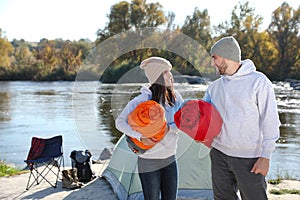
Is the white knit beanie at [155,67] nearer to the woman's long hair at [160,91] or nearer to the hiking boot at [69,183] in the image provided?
the woman's long hair at [160,91]

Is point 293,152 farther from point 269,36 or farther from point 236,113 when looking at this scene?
point 269,36

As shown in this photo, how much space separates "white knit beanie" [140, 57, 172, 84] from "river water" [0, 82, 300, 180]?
15.1 inches

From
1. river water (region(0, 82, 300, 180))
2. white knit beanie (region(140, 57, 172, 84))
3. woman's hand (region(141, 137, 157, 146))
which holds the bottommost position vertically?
river water (region(0, 82, 300, 180))

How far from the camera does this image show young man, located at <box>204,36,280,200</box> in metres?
2.36

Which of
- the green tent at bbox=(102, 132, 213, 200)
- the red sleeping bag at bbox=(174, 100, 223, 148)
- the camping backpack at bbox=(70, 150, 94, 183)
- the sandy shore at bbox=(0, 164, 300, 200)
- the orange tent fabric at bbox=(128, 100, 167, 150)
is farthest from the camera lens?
the camping backpack at bbox=(70, 150, 94, 183)

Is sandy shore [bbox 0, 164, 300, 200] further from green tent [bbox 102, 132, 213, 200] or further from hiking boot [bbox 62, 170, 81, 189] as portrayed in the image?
green tent [bbox 102, 132, 213, 200]

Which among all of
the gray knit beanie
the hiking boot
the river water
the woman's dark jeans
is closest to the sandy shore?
the hiking boot

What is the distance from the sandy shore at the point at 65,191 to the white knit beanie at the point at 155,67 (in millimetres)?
2297

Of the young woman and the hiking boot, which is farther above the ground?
the young woman

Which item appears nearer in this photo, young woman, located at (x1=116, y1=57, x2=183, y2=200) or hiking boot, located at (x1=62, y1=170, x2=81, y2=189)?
young woman, located at (x1=116, y1=57, x2=183, y2=200)

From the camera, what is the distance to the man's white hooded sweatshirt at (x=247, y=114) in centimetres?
235

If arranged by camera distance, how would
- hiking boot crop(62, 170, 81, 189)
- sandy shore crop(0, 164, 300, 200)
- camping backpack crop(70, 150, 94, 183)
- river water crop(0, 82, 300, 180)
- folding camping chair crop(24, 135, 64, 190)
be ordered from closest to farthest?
river water crop(0, 82, 300, 180) < sandy shore crop(0, 164, 300, 200) < hiking boot crop(62, 170, 81, 189) < folding camping chair crop(24, 135, 64, 190) < camping backpack crop(70, 150, 94, 183)

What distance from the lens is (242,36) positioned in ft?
127

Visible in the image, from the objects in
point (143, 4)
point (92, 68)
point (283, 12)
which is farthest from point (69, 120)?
point (283, 12)
